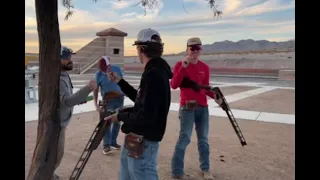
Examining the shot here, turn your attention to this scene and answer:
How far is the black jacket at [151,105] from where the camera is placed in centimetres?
231

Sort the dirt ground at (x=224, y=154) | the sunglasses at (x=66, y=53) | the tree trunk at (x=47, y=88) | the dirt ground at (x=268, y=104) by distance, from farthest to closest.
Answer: the dirt ground at (x=268, y=104) < the dirt ground at (x=224, y=154) < the sunglasses at (x=66, y=53) < the tree trunk at (x=47, y=88)

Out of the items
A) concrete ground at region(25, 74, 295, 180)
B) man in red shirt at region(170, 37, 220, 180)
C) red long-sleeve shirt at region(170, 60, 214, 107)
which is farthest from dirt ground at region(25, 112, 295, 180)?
red long-sleeve shirt at region(170, 60, 214, 107)

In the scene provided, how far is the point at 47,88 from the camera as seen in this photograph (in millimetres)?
2693

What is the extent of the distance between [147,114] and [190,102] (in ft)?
5.56

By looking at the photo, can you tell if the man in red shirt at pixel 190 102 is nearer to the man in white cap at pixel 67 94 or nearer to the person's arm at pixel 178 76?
the person's arm at pixel 178 76

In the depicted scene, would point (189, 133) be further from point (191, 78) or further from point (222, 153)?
point (222, 153)

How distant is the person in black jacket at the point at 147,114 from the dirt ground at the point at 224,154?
74.3 inches

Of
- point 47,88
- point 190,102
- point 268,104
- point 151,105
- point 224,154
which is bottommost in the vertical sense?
point 224,154

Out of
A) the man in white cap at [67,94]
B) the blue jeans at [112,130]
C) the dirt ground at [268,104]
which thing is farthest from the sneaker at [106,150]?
the dirt ground at [268,104]

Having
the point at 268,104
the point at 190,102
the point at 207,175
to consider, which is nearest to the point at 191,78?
the point at 190,102

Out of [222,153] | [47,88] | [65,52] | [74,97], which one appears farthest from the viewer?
[222,153]
